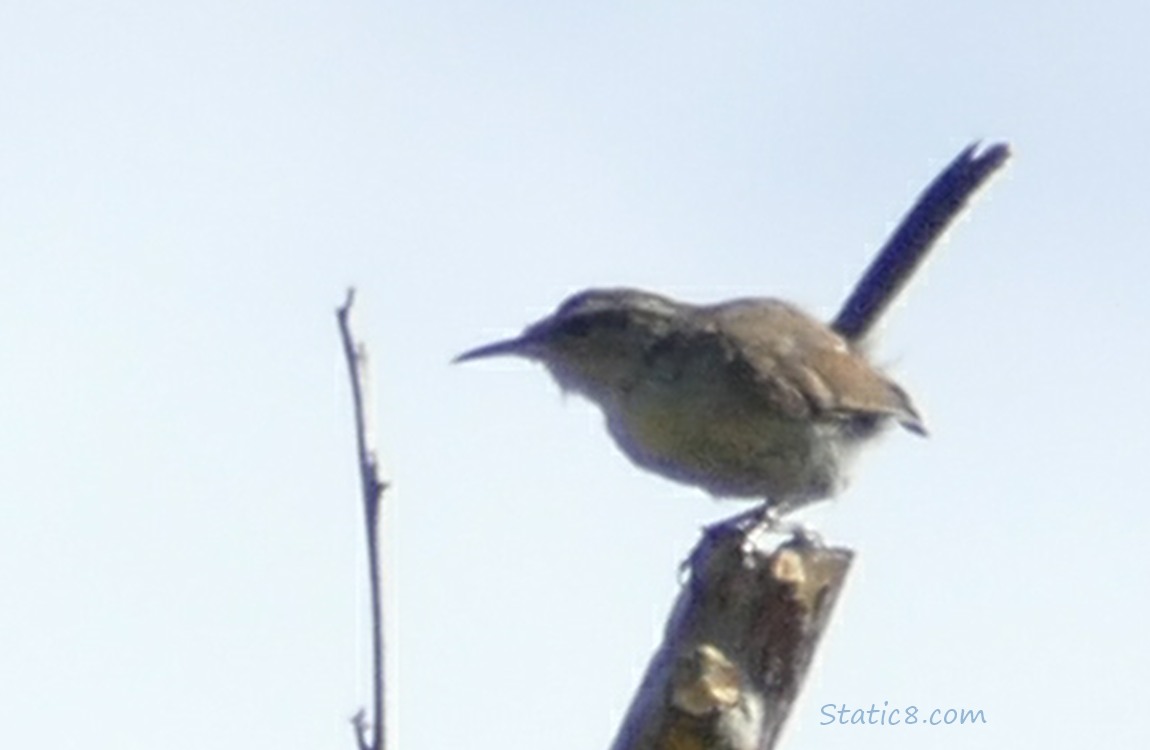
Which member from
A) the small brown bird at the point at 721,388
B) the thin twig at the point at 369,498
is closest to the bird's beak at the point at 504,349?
the small brown bird at the point at 721,388

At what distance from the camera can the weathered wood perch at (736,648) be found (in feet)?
12.5

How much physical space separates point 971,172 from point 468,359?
7.62ft

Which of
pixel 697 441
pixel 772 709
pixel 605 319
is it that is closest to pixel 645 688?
pixel 772 709

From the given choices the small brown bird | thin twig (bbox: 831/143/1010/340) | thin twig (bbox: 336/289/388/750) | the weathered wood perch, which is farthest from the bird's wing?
thin twig (bbox: 336/289/388/750)

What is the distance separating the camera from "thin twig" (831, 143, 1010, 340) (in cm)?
885

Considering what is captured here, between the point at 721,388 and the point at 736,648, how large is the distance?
3.21m

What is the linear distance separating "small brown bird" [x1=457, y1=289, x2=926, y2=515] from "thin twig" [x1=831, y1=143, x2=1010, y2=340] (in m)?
0.71

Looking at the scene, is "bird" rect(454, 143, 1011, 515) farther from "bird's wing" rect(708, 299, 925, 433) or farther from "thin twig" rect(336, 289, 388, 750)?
"thin twig" rect(336, 289, 388, 750)

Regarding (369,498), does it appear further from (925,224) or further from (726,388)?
(925,224)

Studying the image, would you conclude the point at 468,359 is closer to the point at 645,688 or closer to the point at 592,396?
the point at 592,396

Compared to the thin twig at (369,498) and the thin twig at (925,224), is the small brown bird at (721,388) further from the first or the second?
the thin twig at (369,498)

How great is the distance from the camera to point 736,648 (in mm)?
4465

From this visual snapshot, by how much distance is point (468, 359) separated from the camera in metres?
7.67

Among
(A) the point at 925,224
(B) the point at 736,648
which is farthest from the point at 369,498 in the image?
(A) the point at 925,224
